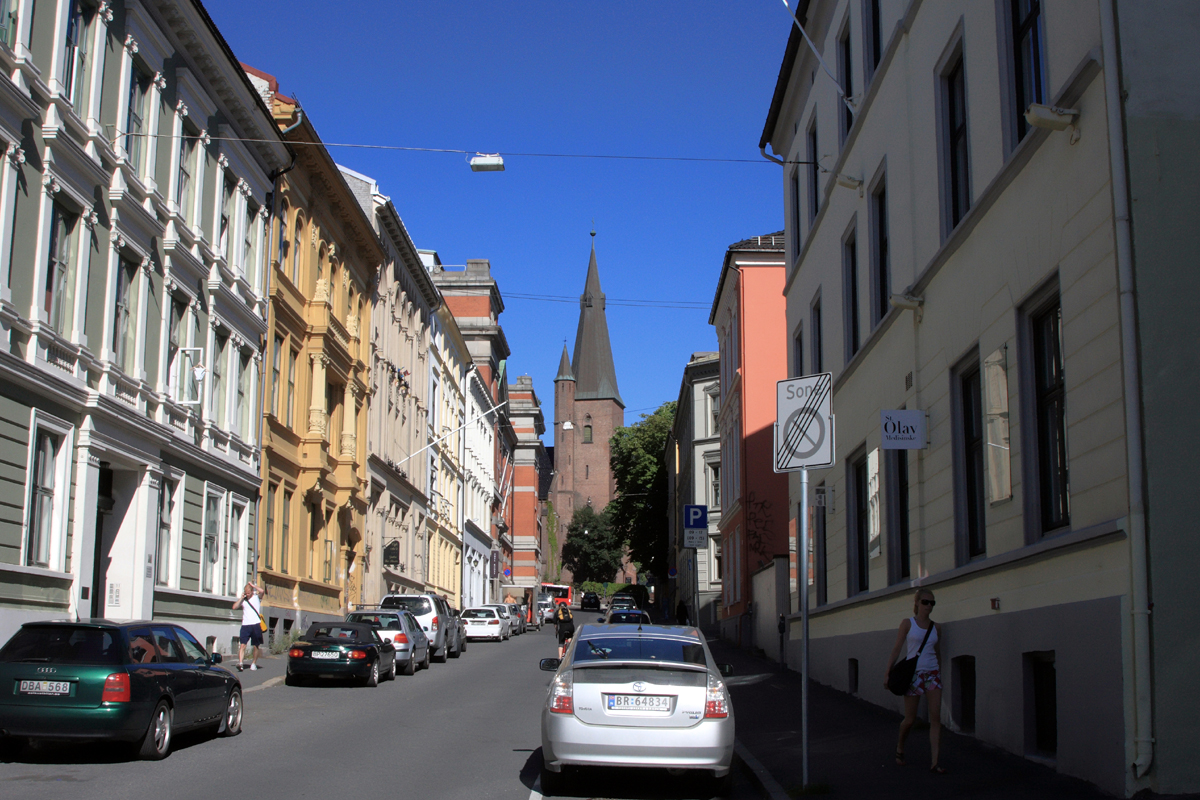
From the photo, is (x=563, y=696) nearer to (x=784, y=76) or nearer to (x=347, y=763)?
(x=347, y=763)

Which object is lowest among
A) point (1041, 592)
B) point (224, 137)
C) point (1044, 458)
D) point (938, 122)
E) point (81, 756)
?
point (81, 756)

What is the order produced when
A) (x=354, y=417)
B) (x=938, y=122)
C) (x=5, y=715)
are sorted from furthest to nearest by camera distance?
(x=354, y=417) < (x=938, y=122) < (x=5, y=715)

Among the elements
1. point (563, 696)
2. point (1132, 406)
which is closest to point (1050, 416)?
point (1132, 406)

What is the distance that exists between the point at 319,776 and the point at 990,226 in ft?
28.1

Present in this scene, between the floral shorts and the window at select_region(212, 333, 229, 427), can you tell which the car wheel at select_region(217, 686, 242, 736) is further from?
the window at select_region(212, 333, 229, 427)

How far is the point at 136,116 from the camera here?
73.6 feet

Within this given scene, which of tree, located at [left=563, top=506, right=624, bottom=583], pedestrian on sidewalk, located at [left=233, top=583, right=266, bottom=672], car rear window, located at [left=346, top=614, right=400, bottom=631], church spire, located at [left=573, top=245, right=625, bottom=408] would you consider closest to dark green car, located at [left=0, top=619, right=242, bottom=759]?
pedestrian on sidewalk, located at [left=233, top=583, right=266, bottom=672]

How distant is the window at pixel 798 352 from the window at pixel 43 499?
14253 millimetres

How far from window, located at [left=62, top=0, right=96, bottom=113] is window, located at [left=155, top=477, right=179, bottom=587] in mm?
7609

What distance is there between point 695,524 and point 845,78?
8.82m

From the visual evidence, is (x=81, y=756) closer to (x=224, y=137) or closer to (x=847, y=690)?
(x=847, y=690)

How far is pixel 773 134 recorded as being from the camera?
28.2m

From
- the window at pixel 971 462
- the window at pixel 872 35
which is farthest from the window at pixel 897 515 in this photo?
the window at pixel 872 35

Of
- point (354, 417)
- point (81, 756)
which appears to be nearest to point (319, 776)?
point (81, 756)
